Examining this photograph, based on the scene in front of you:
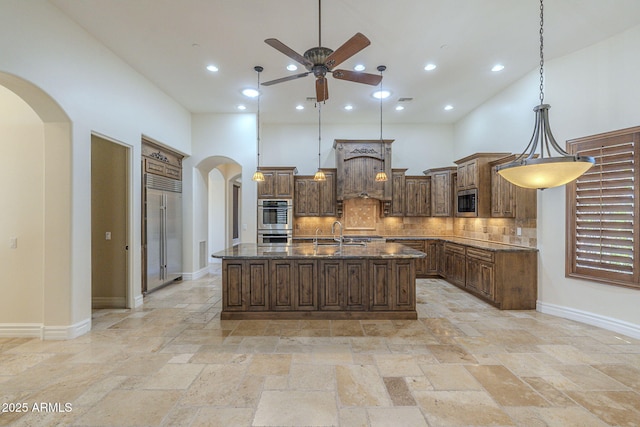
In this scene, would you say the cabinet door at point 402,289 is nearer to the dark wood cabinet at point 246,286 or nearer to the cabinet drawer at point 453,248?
the dark wood cabinet at point 246,286

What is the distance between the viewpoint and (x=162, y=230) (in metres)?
5.49

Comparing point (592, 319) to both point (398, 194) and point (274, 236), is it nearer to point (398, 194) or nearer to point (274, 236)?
point (398, 194)

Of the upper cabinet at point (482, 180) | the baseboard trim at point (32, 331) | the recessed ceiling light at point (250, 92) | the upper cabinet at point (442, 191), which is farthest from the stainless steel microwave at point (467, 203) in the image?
the baseboard trim at point (32, 331)

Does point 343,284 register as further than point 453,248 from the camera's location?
No

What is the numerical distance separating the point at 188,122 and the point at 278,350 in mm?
Result: 5301

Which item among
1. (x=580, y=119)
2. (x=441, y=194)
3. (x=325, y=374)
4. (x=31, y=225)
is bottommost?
(x=325, y=374)

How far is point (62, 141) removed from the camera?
3.35 metres

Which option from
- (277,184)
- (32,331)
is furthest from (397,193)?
(32,331)

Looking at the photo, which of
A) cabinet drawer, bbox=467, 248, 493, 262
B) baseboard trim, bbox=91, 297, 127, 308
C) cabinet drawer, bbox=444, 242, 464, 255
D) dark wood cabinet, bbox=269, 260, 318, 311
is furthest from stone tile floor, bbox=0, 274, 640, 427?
cabinet drawer, bbox=444, 242, 464, 255

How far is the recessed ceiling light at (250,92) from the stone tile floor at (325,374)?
3909 millimetres

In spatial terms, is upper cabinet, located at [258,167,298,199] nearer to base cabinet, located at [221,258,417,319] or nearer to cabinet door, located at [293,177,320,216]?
cabinet door, located at [293,177,320,216]

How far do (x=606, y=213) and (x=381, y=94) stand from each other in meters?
3.76

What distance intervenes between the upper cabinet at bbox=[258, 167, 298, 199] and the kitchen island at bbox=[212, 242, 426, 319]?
2.81 meters

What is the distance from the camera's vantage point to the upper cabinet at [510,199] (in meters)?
4.50
